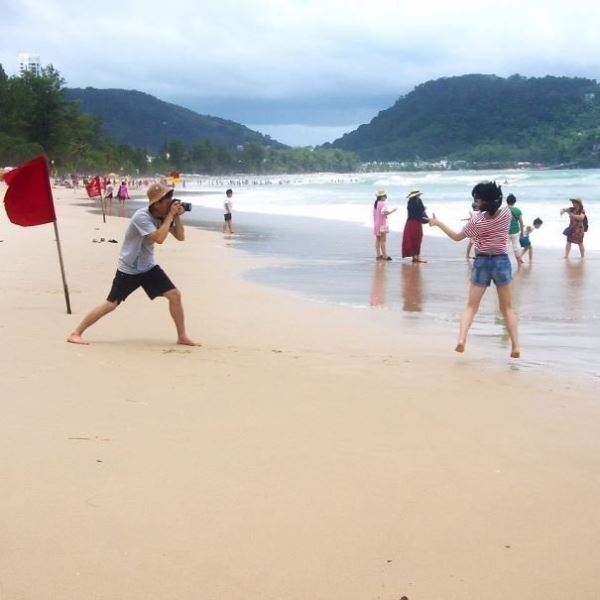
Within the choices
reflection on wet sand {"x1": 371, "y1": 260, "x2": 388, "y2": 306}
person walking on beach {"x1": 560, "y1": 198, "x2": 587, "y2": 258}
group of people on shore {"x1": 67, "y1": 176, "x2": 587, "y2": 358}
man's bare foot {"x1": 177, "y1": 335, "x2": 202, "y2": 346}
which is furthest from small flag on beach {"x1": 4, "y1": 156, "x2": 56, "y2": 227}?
person walking on beach {"x1": 560, "y1": 198, "x2": 587, "y2": 258}

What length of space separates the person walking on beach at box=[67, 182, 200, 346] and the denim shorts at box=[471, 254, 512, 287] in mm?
2474

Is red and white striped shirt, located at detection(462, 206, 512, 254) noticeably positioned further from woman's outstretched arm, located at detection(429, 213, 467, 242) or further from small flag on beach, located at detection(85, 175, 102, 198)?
small flag on beach, located at detection(85, 175, 102, 198)

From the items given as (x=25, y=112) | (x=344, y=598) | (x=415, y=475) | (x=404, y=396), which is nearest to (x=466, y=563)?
(x=344, y=598)

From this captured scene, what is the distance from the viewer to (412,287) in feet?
39.8

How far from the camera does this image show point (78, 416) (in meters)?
4.65

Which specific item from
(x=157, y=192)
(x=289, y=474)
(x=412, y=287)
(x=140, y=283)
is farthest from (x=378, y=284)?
(x=289, y=474)

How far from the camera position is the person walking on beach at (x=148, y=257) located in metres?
6.70

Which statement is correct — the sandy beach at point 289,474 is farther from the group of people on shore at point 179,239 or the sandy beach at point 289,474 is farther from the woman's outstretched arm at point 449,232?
the woman's outstretched arm at point 449,232

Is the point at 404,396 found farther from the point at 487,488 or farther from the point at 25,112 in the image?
the point at 25,112

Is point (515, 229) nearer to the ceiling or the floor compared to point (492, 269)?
nearer to the floor

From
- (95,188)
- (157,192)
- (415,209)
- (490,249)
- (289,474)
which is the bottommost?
(95,188)

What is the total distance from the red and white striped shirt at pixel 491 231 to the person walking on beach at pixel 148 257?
8.00ft

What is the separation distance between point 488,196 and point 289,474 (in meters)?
3.74

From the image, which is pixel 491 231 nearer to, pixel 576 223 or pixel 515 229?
pixel 515 229
